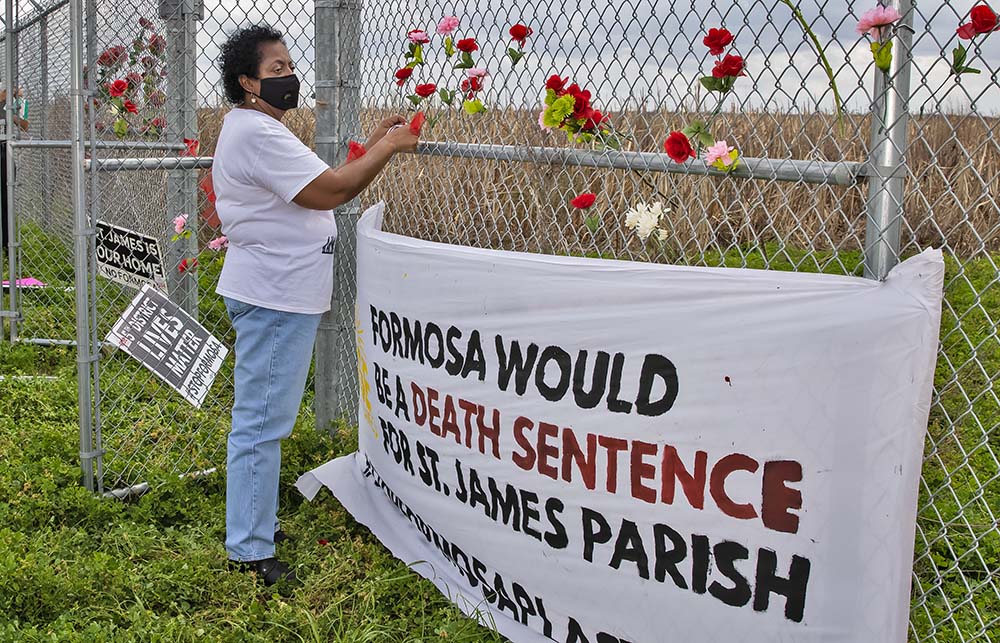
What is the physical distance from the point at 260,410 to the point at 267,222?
71 centimetres

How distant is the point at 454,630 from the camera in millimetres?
3447

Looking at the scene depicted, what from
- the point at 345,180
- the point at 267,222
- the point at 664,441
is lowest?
the point at 664,441

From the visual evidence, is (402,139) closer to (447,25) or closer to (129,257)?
(447,25)

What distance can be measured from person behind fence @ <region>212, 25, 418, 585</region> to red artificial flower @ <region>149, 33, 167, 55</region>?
3166 mm

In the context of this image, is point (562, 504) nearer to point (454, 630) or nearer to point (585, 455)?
point (585, 455)

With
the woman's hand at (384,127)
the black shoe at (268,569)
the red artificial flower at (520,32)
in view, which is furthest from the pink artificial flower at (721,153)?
the black shoe at (268,569)

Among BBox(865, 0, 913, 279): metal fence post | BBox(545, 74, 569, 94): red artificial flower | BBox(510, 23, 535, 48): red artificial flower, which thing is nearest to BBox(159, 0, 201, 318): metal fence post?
BBox(510, 23, 535, 48): red artificial flower

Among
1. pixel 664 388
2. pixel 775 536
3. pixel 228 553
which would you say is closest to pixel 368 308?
pixel 228 553

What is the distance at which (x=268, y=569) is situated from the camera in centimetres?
393

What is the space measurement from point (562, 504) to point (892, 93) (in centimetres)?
145

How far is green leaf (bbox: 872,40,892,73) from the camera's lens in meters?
2.22

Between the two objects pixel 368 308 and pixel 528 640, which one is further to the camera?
pixel 368 308

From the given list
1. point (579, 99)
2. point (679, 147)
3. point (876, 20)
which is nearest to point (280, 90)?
point (579, 99)

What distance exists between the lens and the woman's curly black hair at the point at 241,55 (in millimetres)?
3740
